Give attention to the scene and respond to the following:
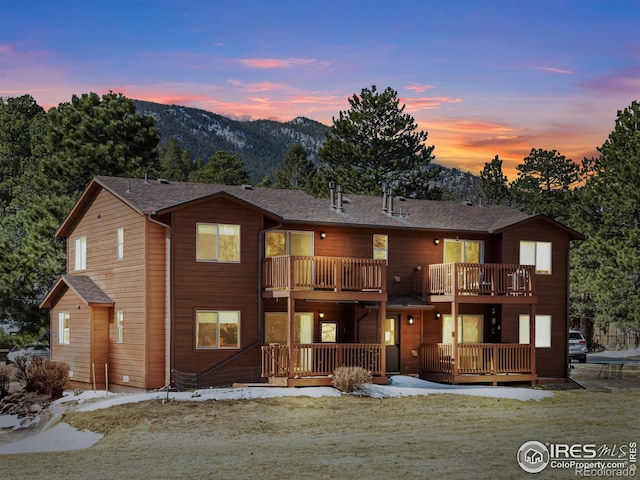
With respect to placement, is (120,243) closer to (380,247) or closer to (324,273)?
(324,273)

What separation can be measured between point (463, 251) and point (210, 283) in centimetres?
1027

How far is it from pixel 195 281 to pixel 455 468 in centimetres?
1500

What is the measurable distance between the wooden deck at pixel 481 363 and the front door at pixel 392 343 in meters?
1.07

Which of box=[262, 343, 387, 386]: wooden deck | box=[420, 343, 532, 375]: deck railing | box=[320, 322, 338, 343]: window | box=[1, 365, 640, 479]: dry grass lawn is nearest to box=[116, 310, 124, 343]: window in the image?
box=[262, 343, 387, 386]: wooden deck

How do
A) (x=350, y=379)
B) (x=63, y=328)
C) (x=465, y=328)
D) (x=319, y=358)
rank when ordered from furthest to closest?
(x=465, y=328) → (x=63, y=328) → (x=319, y=358) → (x=350, y=379)

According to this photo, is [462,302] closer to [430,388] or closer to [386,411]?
[430,388]

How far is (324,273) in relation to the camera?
30.5 metres

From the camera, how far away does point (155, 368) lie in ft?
97.9

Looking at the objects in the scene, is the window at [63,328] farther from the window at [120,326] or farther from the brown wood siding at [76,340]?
the window at [120,326]

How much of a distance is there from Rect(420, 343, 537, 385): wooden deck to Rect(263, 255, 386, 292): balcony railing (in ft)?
11.5

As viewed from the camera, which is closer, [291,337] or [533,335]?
[291,337]

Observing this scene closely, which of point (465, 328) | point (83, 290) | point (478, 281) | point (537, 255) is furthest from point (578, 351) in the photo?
point (83, 290)

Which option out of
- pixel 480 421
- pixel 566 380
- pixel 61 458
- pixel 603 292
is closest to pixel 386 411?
pixel 480 421

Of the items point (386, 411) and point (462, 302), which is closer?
point (386, 411)
